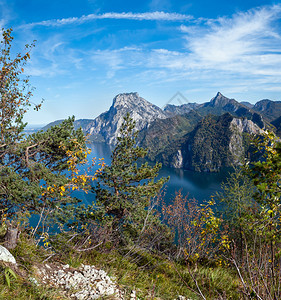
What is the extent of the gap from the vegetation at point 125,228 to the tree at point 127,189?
6 centimetres

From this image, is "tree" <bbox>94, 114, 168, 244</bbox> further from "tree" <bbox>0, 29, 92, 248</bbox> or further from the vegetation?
"tree" <bbox>0, 29, 92, 248</bbox>

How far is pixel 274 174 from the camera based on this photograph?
266 centimetres

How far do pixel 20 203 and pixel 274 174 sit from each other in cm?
929

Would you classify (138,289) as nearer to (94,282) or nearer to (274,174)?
(94,282)

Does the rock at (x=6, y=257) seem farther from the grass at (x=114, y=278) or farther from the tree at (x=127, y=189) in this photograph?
the tree at (x=127, y=189)

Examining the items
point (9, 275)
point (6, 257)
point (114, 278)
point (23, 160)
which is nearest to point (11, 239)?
point (6, 257)

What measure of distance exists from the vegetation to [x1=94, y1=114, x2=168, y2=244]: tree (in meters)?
0.06

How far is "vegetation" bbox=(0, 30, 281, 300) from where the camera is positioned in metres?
2.92

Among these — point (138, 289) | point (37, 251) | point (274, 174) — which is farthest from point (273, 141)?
point (37, 251)

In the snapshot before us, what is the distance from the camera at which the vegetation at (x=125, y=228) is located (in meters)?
2.92

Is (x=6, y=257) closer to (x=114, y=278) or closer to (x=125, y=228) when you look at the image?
(x=114, y=278)

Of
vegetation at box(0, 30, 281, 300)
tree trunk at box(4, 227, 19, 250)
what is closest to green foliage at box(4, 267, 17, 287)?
vegetation at box(0, 30, 281, 300)

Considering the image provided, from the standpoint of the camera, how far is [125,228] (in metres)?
11.3

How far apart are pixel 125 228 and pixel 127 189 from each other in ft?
7.22
